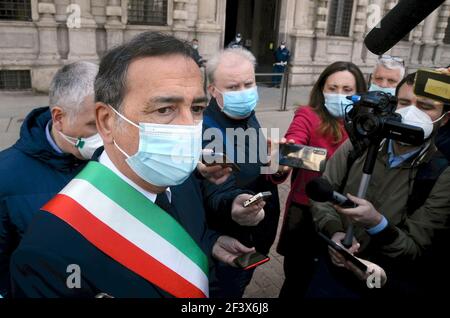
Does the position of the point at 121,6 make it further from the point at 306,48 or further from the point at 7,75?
the point at 306,48

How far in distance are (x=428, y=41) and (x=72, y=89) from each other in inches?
756

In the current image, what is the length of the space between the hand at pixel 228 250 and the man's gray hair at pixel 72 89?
3.22 feet

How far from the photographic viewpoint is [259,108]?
10.2 meters

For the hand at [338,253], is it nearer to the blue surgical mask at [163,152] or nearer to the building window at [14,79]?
the blue surgical mask at [163,152]

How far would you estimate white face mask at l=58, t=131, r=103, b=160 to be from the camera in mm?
2020

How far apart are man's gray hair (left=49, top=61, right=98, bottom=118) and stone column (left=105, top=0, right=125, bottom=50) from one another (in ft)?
31.5

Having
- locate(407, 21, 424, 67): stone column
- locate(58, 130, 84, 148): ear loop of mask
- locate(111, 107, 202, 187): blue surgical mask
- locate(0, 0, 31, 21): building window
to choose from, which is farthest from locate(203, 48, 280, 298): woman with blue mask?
locate(407, 21, 424, 67): stone column

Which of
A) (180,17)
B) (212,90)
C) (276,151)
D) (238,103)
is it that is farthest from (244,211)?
(180,17)

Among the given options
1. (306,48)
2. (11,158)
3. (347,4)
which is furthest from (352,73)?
(347,4)

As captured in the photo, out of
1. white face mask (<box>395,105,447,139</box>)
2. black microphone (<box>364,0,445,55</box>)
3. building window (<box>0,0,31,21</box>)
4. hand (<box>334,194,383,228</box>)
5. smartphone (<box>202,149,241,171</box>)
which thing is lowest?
hand (<box>334,194,383,228</box>)

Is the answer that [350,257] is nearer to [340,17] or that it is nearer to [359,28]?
[340,17]

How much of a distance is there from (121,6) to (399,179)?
10868 millimetres

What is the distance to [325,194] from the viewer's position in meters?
1.64

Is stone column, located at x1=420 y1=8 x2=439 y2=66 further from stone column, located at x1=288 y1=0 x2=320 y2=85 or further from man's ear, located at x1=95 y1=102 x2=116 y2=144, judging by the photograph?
man's ear, located at x1=95 y1=102 x2=116 y2=144
